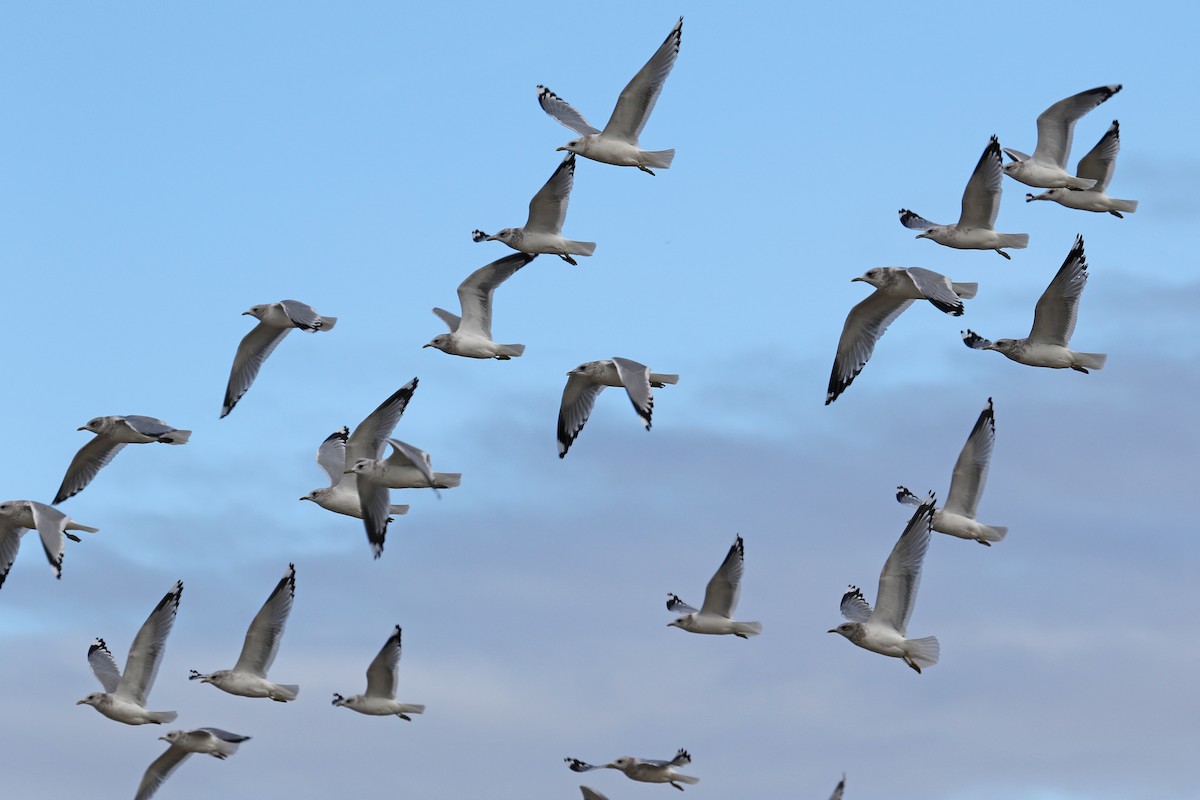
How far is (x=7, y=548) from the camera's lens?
2623cm

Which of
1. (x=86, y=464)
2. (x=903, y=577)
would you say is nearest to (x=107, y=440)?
(x=86, y=464)

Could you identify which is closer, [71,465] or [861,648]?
[861,648]

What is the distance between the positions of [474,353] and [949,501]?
20.4 feet

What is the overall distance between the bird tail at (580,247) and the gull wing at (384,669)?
16.9 feet

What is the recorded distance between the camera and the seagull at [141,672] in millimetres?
25094

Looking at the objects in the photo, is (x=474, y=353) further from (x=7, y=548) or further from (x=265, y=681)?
(x=7, y=548)

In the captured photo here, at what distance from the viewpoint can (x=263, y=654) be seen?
2508cm

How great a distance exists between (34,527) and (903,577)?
10.5m

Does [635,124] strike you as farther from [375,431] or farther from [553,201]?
[375,431]

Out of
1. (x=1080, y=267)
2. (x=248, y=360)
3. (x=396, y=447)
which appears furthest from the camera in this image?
(x=248, y=360)

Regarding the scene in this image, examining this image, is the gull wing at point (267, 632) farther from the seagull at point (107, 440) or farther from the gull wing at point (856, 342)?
the gull wing at point (856, 342)

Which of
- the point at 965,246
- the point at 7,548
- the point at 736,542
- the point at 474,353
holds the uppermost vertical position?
the point at 965,246

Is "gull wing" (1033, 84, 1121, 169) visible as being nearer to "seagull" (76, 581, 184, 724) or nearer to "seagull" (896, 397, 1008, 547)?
"seagull" (896, 397, 1008, 547)

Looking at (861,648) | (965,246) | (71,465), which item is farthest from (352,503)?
(965,246)
